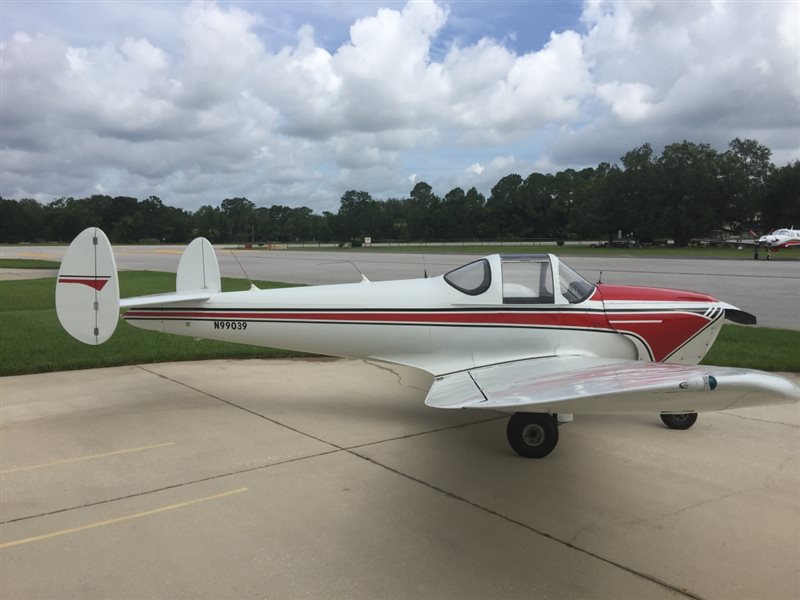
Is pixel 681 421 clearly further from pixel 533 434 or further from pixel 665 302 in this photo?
pixel 533 434

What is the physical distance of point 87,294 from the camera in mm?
5785

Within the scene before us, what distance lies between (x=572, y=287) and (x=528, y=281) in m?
0.46

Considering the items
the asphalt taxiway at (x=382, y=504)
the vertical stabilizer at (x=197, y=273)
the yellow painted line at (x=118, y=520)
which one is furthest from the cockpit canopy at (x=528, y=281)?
the vertical stabilizer at (x=197, y=273)

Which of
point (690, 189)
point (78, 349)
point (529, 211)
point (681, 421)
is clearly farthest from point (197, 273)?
point (529, 211)

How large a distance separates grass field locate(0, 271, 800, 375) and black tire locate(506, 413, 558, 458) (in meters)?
4.69

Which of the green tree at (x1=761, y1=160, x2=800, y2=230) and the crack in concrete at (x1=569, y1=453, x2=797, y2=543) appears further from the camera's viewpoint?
the green tree at (x1=761, y1=160, x2=800, y2=230)

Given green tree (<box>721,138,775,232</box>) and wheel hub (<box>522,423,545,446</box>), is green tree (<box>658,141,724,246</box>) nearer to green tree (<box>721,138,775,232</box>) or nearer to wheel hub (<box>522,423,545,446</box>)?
green tree (<box>721,138,775,232</box>)

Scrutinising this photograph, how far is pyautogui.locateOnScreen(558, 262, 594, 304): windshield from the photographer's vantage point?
5.38m

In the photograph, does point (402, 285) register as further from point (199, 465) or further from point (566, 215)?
point (566, 215)

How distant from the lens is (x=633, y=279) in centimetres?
2223

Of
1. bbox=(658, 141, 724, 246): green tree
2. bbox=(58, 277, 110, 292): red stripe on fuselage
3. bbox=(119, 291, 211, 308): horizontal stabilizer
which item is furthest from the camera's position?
bbox=(658, 141, 724, 246): green tree

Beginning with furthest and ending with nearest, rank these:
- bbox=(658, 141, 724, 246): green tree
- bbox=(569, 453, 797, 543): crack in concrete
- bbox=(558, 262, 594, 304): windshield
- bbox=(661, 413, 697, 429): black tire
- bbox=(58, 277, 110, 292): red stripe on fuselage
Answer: bbox=(658, 141, 724, 246): green tree
bbox=(58, 277, 110, 292): red stripe on fuselage
bbox=(661, 413, 697, 429): black tire
bbox=(558, 262, 594, 304): windshield
bbox=(569, 453, 797, 543): crack in concrete

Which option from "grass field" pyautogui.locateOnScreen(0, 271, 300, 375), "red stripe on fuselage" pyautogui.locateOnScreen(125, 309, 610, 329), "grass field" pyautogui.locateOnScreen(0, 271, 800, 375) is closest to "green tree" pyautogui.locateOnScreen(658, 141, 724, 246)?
"grass field" pyautogui.locateOnScreen(0, 271, 800, 375)

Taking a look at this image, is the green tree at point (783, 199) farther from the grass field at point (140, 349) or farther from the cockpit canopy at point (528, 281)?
the cockpit canopy at point (528, 281)
